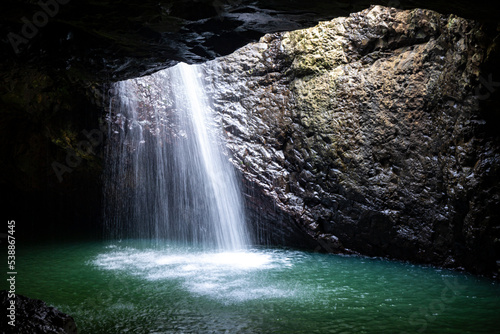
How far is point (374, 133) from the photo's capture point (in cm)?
827

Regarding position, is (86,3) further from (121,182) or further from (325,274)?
(121,182)

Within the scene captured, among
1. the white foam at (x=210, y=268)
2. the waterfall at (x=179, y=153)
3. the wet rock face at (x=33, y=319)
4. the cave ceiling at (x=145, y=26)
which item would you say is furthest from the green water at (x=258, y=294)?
the cave ceiling at (x=145, y=26)

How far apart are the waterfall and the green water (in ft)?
6.70

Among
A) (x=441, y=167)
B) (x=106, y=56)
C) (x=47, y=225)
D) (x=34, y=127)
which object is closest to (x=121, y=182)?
(x=34, y=127)

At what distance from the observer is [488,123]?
6332 mm

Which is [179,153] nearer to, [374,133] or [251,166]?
[251,166]

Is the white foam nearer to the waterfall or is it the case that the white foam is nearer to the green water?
the green water

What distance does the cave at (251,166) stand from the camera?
4.87 m

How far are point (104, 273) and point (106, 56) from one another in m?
3.87

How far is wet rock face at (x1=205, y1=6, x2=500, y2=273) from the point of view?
6543 millimetres

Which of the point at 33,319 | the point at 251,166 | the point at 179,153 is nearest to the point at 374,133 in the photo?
the point at 251,166

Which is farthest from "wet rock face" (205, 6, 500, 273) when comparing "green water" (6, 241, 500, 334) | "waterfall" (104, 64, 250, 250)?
"green water" (6, 241, 500, 334)

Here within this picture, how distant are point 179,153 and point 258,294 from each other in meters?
5.77

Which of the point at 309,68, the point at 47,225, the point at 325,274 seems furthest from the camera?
the point at 47,225
